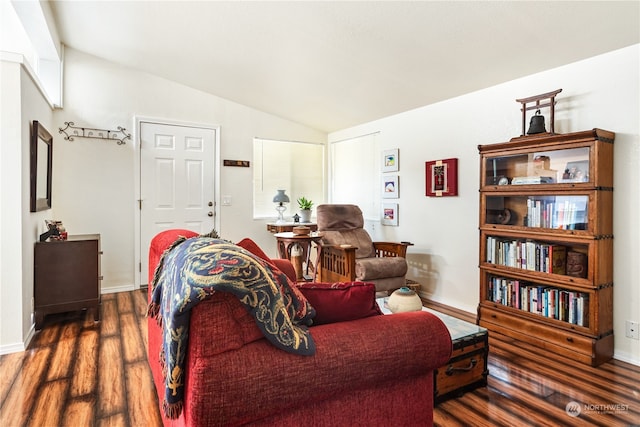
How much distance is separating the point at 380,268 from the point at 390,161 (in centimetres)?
145

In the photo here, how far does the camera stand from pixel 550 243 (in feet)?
8.93

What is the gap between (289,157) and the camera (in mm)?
5371

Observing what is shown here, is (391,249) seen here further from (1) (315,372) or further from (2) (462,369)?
(1) (315,372)

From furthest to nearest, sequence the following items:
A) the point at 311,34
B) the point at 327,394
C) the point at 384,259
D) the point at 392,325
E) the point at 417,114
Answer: the point at 417,114 → the point at 384,259 → the point at 311,34 → the point at 392,325 → the point at 327,394

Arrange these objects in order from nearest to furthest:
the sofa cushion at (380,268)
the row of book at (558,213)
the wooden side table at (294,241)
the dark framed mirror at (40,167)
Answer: the row of book at (558,213)
the dark framed mirror at (40,167)
the sofa cushion at (380,268)
the wooden side table at (294,241)

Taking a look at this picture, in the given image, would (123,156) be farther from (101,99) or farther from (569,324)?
(569,324)

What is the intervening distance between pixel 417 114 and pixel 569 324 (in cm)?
247

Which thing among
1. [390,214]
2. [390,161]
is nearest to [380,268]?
[390,214]

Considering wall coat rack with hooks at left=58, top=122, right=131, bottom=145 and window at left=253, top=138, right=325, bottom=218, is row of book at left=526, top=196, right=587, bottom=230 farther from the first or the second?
wall coat rack with hooks at left=58, top=122, right=131, bottom=145

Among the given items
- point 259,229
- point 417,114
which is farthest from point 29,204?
point 417,114

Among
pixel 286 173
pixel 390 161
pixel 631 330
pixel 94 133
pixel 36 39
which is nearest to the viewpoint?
pixel 631 330

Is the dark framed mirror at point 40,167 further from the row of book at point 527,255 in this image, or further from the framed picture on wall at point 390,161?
the row of book at point 527,255

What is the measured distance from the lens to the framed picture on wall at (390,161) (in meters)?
4.28

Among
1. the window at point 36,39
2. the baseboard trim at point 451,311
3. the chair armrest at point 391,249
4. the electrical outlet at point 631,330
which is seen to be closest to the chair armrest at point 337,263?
the chair armrest at point 391,249
